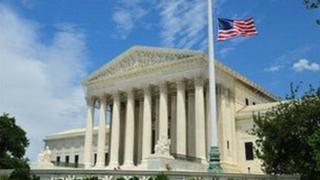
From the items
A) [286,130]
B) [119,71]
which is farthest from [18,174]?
[119,71]

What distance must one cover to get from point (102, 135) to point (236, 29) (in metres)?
36.6

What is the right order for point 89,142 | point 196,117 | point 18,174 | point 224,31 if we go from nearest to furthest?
point 18,174, point 224,31, point 196,117, point 89,142

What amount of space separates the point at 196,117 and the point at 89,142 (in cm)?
1691

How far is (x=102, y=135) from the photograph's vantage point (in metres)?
63.1

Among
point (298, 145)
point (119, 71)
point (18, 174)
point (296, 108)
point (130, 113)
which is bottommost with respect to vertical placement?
point (18, 174)

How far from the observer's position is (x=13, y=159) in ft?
160

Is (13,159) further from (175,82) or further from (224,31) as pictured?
(224,31)

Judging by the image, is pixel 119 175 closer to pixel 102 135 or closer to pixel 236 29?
pixel 236 29

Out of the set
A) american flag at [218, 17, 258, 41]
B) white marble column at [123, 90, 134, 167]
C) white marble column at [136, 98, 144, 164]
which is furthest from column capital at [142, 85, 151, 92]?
american flag at [218, 17, 258, 41]

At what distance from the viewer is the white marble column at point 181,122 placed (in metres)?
53.9

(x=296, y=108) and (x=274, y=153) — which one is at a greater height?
(x=296, y=108)

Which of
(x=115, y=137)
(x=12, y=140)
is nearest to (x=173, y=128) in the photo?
(x=115, y=137)

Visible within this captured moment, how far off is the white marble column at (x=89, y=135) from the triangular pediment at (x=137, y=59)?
3740mm

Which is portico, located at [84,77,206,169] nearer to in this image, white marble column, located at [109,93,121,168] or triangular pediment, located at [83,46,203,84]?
white marble column, located at [109,93,121,168]
